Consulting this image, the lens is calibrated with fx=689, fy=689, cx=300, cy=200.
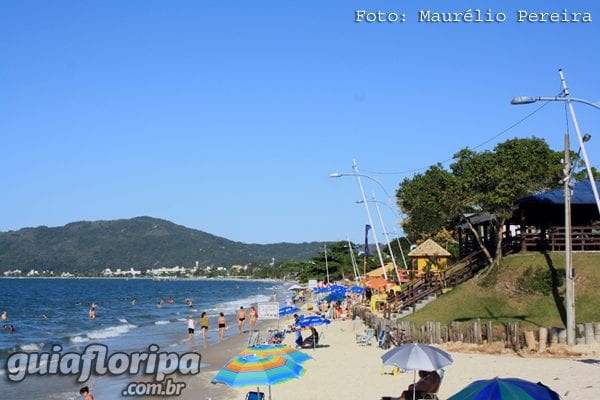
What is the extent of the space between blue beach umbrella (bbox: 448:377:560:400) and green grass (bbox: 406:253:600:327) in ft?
55.4

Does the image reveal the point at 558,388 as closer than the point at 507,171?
Yes

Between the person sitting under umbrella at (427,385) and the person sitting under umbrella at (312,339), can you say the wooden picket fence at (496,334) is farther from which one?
the person sitting under umbrella at (427,385)

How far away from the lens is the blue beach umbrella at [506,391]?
29.3ft

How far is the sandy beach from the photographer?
57.1 ft

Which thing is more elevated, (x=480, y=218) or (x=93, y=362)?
(x=480, y=218)

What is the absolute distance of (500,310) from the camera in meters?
27.8

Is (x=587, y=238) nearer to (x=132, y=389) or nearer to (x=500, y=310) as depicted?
(x=500, y=310)

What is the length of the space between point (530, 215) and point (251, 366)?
79.4 feet

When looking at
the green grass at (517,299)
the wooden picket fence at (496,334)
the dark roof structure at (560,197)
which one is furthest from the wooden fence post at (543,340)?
the dark roof structure at (560,197)

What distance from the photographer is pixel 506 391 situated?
Answer: 29.4ft

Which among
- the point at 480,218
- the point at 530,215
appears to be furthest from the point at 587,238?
the point at 480,218

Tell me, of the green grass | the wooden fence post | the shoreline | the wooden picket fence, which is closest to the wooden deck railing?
the green grass

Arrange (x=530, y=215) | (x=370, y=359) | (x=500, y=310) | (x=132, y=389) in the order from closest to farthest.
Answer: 1. (x=132, y=389)
2. (x=370, y=359)
3. (x=500, y=310)
4. (x=530, y=215)

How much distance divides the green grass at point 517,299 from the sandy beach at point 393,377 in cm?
456
